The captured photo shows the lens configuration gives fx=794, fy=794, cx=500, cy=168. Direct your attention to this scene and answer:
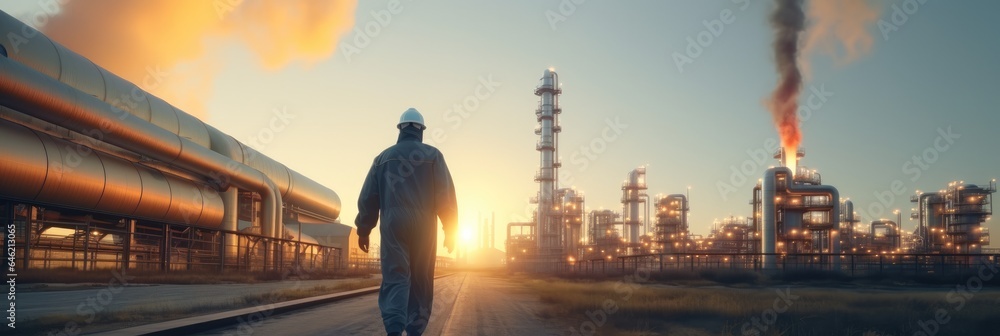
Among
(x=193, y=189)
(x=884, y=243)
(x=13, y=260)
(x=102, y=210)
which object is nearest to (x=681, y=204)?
(x=884, y=243)

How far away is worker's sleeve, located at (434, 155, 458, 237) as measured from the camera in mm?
7211

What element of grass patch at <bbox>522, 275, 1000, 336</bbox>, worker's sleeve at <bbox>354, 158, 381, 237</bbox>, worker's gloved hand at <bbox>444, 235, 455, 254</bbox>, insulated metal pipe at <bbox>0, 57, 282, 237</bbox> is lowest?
grass patch at <bbox>522, 275, 1000, 336</bbox>

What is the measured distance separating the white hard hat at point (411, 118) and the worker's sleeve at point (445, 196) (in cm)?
39

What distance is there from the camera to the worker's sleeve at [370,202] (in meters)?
7.16

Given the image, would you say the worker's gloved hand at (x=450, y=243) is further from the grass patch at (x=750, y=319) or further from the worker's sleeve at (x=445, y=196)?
the grass patch at (x=750, y=319)

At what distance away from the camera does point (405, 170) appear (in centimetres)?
704

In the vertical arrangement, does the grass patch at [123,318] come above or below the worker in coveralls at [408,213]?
below

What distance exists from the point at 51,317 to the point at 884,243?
315ft

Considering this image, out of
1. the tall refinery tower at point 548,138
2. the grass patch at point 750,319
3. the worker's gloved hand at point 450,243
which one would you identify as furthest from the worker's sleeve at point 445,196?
the tall refinery tower at point 548,138

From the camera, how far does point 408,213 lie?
6.99 m

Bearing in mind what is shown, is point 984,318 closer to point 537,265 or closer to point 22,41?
point 22,41

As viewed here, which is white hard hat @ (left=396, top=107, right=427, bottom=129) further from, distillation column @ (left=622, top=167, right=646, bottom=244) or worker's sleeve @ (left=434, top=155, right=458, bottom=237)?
distillation column @ (left=622, top=167, right=646, bottom=244)

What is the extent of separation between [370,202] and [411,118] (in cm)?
87

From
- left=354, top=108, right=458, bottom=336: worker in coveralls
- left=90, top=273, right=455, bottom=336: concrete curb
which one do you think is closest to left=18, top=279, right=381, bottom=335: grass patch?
left=90, top=273, right=455, bottom=336: concrete curb
